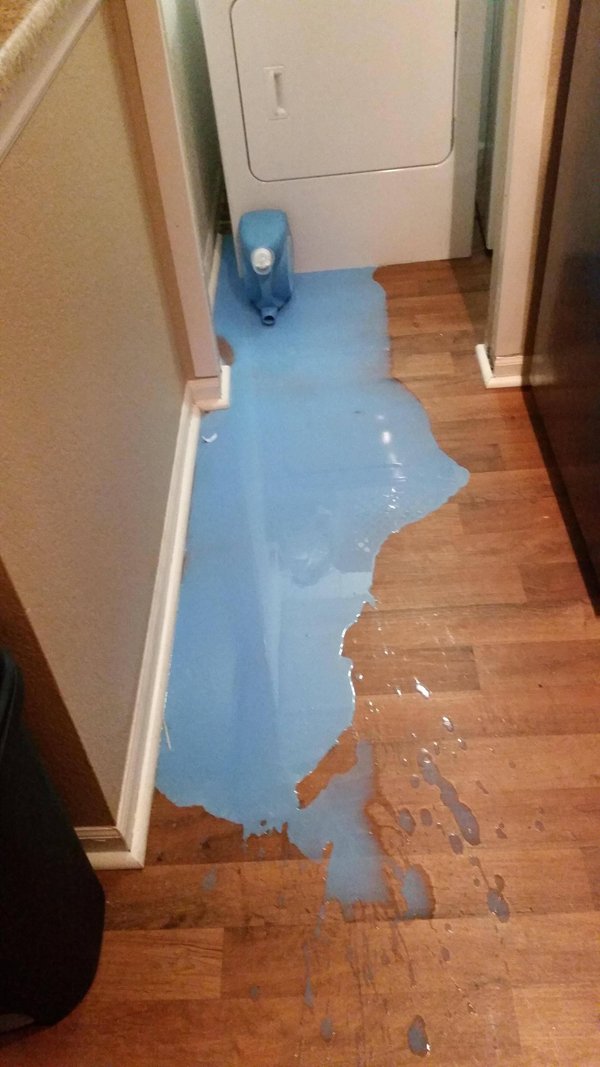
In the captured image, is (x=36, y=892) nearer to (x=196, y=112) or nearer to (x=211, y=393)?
(x=211, y=393)

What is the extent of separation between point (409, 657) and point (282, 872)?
403mm

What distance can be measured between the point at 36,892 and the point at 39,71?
0.90 m

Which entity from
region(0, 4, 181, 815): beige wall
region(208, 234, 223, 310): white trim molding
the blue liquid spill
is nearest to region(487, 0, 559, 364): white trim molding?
the blue liquid spill

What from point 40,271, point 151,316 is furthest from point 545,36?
point 40,271

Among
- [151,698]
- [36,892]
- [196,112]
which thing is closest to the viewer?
[36,892]

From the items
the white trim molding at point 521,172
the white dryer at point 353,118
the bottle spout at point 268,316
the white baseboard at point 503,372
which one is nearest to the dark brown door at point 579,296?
the white trim molding at point 521,172

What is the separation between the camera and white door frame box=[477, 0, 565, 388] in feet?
4.39

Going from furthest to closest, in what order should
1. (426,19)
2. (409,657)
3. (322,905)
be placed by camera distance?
(426,19), (409,657), (322,905)

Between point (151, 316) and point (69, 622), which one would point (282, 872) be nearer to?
point (69, 622)

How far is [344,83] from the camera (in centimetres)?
189

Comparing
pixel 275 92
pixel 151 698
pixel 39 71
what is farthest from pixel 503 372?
pixel 39 71

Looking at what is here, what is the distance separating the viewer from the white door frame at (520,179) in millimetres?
1339

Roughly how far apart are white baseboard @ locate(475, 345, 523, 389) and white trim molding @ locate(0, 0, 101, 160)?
41.5 inches

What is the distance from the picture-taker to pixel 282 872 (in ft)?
3.55
